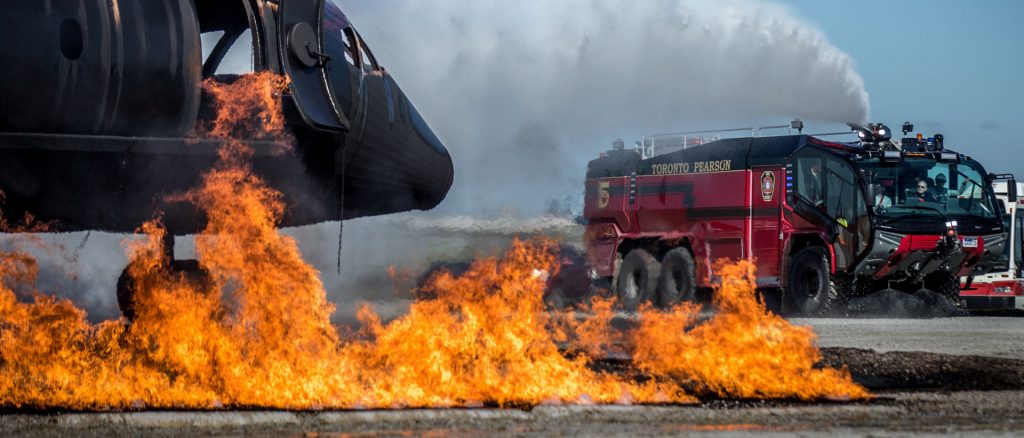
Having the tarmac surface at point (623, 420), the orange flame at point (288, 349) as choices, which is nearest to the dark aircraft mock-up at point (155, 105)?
the orange flame at point (288, 349)

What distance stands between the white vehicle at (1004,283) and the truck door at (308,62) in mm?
16200

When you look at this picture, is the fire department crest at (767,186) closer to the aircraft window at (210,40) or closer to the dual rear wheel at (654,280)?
the dual rear wheel at (654,280)

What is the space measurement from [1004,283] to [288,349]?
58.1ft

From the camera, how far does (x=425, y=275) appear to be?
1708 cm

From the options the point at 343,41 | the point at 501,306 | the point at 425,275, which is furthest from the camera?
the point at 425,275

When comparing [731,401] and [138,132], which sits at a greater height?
[138,132]

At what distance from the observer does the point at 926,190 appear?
20.5 meters

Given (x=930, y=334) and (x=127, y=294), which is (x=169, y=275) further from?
(x=930, y=334)

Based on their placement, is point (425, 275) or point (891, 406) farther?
point (425, 275)

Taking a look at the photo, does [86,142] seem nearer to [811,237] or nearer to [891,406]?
[891,406]

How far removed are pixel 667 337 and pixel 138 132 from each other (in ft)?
16.5

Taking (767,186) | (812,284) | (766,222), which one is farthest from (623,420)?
(767,186)

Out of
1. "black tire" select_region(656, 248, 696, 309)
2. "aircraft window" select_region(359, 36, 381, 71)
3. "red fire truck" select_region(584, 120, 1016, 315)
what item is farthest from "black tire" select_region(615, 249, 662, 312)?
"aircraft window" select_region(359, 36, 381, 71)

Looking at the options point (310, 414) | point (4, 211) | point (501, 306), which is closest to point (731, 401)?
point (501, 306)
